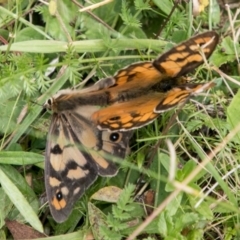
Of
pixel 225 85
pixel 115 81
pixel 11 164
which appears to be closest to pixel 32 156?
pixel 11 164

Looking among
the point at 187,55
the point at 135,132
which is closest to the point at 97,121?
the point at 135,132

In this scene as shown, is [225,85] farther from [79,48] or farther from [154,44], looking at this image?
[79,48]

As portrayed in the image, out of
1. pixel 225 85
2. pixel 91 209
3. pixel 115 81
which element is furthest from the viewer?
pixel 225 85

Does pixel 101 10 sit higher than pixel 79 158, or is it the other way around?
pixel 101 10

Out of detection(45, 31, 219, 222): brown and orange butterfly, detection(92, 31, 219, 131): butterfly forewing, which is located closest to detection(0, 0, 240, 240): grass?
detection(45, 31, 219, 222): brown and orange butterfly

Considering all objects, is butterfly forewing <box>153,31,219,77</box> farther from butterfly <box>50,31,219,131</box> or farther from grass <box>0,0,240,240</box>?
→ grass <box>0,0,240,240</box>

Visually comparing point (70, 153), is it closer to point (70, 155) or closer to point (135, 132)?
point (70, 155)

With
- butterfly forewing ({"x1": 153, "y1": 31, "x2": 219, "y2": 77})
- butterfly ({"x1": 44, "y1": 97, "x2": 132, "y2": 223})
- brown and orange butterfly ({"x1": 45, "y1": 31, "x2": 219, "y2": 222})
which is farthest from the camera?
butterfly ({"x1": 44, "y1": 97, "x2": 132, "y2": 223})
